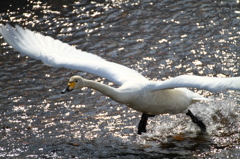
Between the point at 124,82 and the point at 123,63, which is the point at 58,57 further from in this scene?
the point at 123,63

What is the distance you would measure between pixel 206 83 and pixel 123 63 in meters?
5.21

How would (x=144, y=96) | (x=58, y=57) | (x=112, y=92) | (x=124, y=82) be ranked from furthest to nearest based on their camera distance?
(x=58, y=57) < (x=124, y=82) < (x=144, y=96) < (x=112, y=92)

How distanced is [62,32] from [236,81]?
836cm

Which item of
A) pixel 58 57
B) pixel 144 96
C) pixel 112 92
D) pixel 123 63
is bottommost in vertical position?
pixel 144 96

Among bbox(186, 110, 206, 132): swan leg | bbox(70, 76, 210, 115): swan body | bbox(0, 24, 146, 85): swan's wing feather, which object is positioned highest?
bbox(0, 24, 146, 85): swan's wing feather

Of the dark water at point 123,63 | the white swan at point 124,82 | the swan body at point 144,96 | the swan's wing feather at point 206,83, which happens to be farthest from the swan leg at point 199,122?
the swan's wing feather at point 206,83

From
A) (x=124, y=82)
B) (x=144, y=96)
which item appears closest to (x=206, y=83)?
(x=144, y=96)

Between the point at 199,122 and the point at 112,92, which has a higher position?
the point at 112,92

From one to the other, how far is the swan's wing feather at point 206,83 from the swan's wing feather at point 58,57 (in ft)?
3.96

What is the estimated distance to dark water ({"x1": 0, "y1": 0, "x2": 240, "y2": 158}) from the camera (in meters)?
9.10

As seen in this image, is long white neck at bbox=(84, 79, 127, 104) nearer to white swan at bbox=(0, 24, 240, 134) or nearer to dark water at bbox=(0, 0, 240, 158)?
white swan at bbox=(0, 24, 240, 134)

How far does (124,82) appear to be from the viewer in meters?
9.02

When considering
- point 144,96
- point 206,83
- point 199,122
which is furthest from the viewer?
point 199,122

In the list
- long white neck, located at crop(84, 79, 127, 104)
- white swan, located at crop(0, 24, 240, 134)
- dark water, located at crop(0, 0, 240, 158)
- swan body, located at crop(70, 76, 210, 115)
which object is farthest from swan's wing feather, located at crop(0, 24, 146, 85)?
dark water, located at crop(0, 0, 240, 158)
